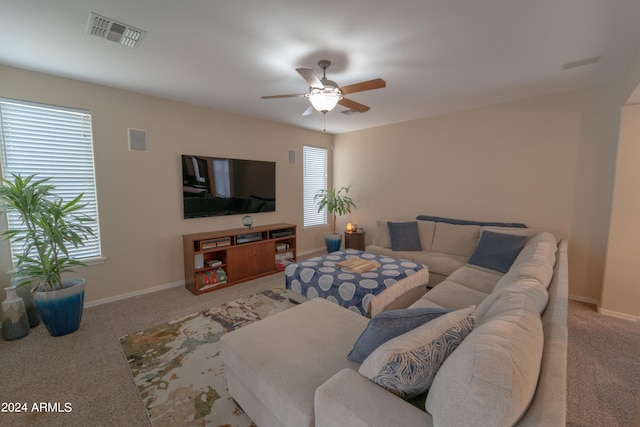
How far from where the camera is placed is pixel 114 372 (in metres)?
2.05

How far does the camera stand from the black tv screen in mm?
3818

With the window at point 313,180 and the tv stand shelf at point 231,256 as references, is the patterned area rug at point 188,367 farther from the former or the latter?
the window at point 313,180

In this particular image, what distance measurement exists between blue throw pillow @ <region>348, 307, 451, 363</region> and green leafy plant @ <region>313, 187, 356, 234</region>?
13.5ft

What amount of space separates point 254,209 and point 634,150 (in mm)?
4756

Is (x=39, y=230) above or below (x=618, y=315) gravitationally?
above

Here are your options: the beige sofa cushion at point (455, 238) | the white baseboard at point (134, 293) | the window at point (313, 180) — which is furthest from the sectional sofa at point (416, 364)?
the window at point (313, 180)

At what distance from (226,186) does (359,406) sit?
3.71 metres

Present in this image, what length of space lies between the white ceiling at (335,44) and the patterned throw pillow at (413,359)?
6.36ft

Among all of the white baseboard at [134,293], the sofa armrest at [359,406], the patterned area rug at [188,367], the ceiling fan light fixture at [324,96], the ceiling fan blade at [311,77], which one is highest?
the ceiling fan blade at [311,77]

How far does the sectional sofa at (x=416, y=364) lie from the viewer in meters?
0.79

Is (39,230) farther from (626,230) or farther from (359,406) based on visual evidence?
(626,230)

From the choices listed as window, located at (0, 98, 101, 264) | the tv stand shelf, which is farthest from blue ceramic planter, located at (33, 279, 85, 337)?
the tv stand shelf

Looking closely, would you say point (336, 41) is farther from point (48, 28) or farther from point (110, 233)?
point (110, 233)

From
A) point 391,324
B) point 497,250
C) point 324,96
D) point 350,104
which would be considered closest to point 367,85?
point 324,96
